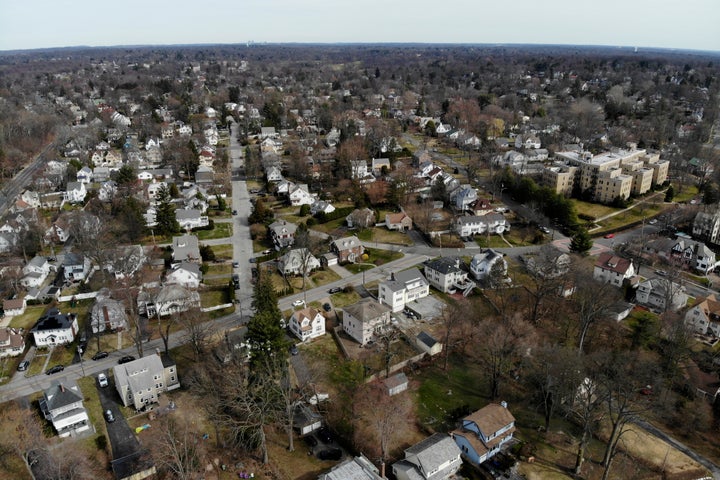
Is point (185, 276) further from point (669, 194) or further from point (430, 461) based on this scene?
point (669, 194)

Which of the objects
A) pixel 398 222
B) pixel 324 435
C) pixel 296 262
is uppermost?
pixel 398 222

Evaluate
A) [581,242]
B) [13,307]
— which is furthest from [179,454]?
[581,242]

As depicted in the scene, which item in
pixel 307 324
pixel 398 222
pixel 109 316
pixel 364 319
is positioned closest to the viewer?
pixel 364 319

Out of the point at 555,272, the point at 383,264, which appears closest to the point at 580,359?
the point at 555,272

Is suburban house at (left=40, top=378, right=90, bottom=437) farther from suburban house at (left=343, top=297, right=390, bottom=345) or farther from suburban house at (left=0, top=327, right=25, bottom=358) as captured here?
suburban house at (left=343, top=297, right=390, bottom=345)

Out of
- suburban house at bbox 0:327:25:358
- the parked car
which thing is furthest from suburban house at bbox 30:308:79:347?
the parked car

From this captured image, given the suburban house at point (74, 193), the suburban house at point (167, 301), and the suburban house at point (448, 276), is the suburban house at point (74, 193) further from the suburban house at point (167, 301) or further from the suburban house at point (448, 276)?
the suburban house at point (448, 276)

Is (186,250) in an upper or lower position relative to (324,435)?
upper

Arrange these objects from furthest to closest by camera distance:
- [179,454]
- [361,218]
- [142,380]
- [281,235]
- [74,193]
Result: 1. [74,193]
2. [361,218]
3. [281,235]
4. [142,380]
5. [179,454]
